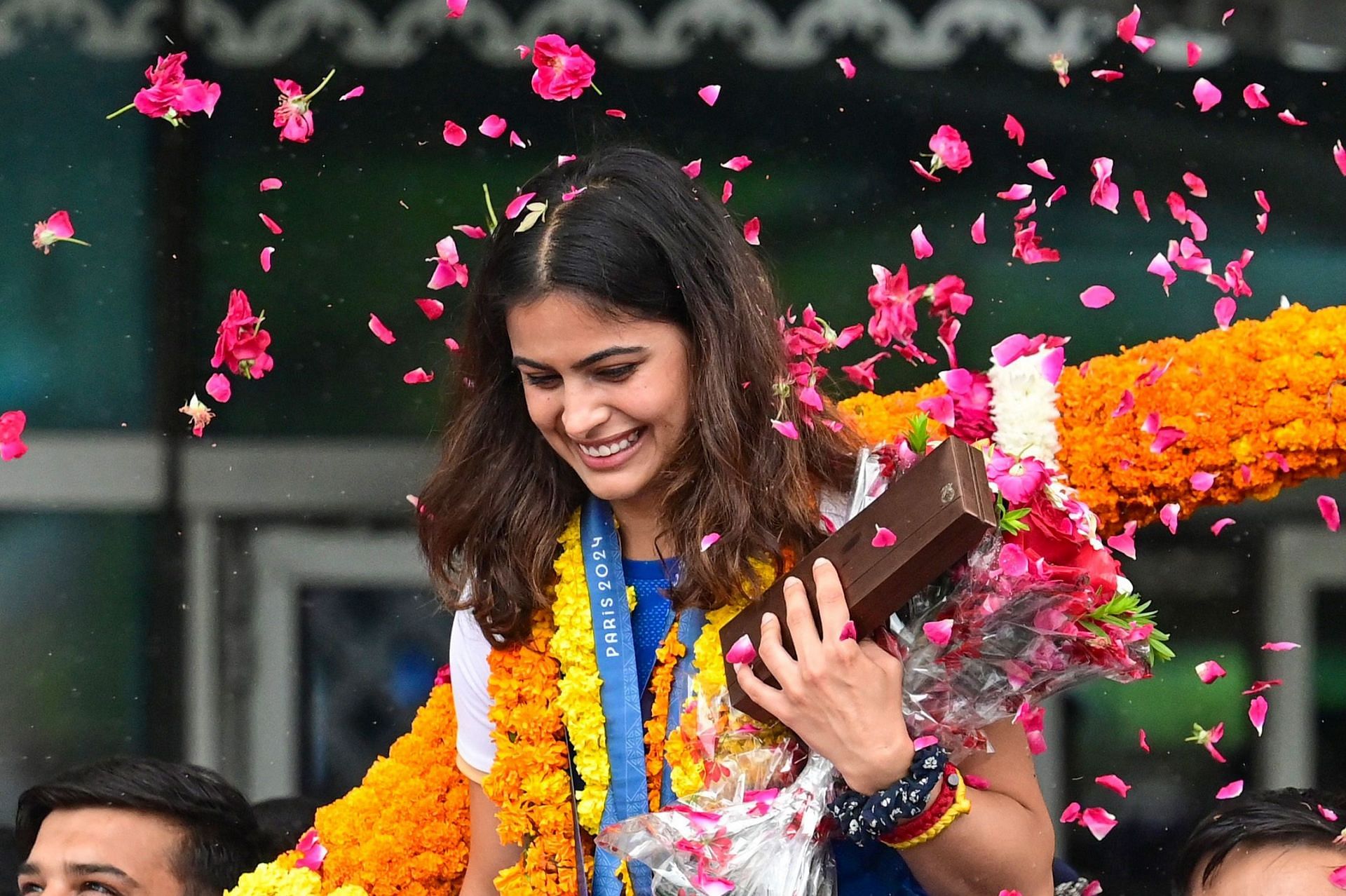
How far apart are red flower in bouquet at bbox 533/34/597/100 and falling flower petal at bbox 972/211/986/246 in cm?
80

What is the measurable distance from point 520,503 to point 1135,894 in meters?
2.13

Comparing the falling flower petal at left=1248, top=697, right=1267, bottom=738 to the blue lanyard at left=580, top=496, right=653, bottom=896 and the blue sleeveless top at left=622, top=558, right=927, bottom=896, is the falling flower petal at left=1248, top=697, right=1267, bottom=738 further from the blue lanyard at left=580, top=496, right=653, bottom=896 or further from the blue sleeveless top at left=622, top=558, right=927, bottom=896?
the blue lanyard at left=580, top=496, right=653, bottom=896

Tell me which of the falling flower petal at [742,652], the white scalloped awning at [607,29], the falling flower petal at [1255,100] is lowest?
the falling flower petal at [742,652]

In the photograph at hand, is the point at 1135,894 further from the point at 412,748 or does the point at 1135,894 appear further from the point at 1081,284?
the point at 412,748

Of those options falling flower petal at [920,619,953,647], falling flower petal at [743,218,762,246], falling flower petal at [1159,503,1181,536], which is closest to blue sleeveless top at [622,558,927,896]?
falling flower petal at [920,619,953,647]

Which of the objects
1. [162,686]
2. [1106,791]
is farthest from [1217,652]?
[162,686]

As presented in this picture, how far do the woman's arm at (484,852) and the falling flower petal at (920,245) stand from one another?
1.34m

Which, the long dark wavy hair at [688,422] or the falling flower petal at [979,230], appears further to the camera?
the falling flower petal at [979,230]

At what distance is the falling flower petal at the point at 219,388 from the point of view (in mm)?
3570

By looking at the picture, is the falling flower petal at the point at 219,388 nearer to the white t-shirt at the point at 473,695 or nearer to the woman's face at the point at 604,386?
the white t-shirt at the point at 473,695

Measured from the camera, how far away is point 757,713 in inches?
93.0

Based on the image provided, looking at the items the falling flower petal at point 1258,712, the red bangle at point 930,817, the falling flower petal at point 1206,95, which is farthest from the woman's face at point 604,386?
the falling flower petal at point 1206,95

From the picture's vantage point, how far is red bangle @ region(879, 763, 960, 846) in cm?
218

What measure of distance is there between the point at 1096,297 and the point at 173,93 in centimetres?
196
